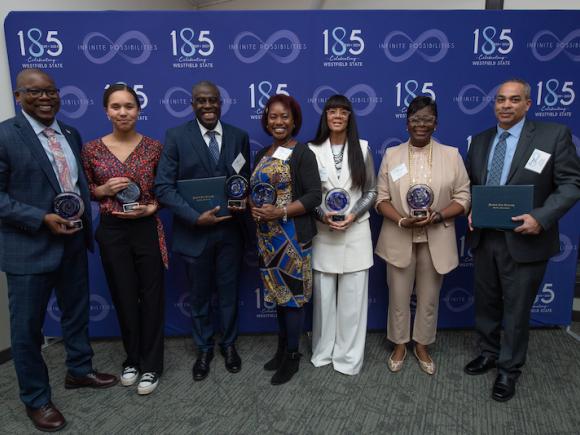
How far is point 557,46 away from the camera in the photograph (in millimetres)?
2932

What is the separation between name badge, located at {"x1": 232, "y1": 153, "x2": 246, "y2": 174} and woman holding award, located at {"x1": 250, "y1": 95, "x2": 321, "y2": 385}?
0.12m

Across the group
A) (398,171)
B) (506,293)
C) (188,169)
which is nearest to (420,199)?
(398,171)

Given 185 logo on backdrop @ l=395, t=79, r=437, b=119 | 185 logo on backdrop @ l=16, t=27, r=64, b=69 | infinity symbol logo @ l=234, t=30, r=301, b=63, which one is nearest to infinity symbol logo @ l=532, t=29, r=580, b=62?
185 logo on backdrop @ l=395, t=79, r=437, b=119

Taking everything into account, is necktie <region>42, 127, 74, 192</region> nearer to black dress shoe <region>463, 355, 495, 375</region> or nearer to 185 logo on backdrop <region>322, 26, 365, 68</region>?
185 logo on backdrop <region>322, 26, 365, 68</region>

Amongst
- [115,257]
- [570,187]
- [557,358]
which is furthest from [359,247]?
[557,358]

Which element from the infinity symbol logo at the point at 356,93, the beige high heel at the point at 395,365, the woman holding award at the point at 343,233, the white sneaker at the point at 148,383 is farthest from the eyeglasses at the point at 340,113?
the white sneaker at the point at 148,383

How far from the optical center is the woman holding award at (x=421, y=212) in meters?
2.39

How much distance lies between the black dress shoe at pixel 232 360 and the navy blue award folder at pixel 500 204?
182cm

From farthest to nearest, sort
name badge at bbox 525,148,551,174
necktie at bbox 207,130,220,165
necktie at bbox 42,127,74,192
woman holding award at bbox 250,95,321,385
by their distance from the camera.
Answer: necktie at bbox 207,130,220,165, woman holding award at bbox 250,95,321,385, name badge at bbox 525,148,551,174, necktie at bbox 42,127,74,192

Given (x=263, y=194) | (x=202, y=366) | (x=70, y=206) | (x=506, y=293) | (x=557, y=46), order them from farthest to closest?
1. (x=557, y=46)
2. (x=202, y=366)
3. (x=506, y=293)
4. (x=263, y=194)
5. (x=70, y=206)

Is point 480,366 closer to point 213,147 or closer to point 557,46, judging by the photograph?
point 213,147

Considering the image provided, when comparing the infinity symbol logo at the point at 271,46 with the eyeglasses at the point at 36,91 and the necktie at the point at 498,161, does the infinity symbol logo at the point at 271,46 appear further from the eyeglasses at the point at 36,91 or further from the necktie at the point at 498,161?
the necktie at the point at 498,161

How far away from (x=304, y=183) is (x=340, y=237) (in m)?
0.44

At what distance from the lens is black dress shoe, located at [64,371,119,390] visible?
2557 millimetres
